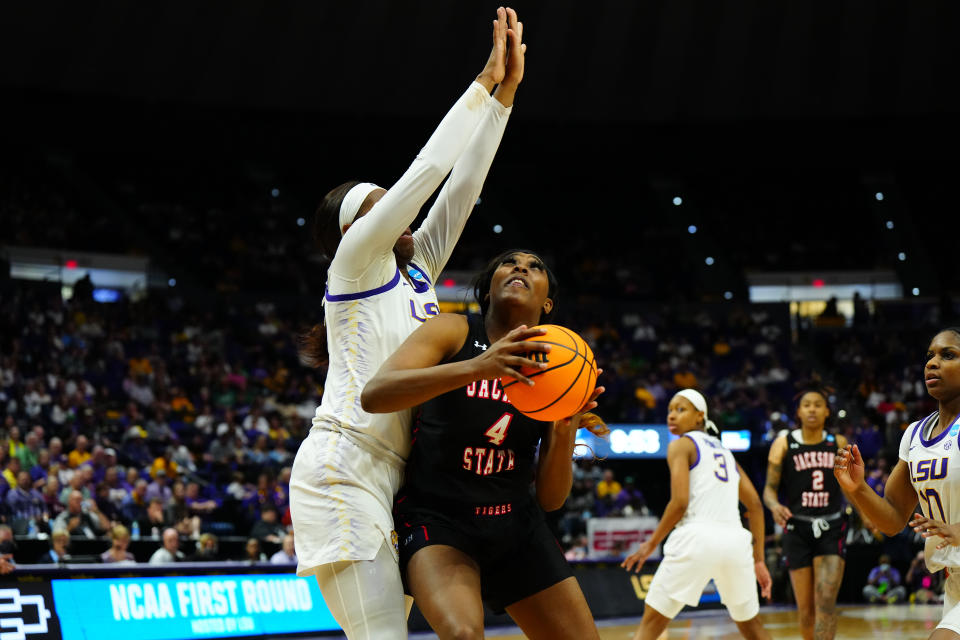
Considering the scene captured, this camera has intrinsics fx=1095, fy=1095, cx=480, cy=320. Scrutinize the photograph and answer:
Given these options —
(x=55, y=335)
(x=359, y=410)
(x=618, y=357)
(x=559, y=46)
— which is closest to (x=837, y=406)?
(x=618, y=357)

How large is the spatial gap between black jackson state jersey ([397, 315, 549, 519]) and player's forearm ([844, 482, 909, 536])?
1819 mm

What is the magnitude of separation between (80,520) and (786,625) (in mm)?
8161

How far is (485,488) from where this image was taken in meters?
3.87

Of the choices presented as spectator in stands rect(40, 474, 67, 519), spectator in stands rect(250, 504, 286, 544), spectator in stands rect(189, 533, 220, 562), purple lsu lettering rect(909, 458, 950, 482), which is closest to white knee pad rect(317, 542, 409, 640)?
purple lsu lettering rect(909, 458, 950, 482)

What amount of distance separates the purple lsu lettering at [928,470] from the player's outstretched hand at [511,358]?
233 cm

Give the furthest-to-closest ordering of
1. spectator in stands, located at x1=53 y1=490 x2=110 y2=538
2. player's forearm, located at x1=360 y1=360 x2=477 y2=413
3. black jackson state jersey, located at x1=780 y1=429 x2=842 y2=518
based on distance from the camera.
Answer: spectator in stands, located at x1=53 y1=490 x2=110 y2=538
black jackson state jersey, located at x1=780 y1=429 x2=842 y2=518
player's forearm, located at x1=360 y1=360 x2=477 y2=413

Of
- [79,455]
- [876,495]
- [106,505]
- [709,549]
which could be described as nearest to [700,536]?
[709,549]

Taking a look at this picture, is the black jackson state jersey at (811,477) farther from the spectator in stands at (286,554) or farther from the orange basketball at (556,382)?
the orange basketball at (556,382)

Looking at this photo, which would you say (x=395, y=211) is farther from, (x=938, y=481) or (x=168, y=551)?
(x=168, y=551)

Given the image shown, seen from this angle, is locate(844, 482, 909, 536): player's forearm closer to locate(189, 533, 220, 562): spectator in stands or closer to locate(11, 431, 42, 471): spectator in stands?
locate(189, 533, 220, 562): spectator in stands

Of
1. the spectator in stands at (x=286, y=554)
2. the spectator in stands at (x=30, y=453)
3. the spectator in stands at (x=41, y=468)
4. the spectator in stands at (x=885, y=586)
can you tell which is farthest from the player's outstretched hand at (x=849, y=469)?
the spectator in stands at (x=885, y=586)

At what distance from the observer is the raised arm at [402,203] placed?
3637 millimetres

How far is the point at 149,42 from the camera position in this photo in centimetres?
2344

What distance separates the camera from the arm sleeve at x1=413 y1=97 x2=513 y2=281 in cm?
435
